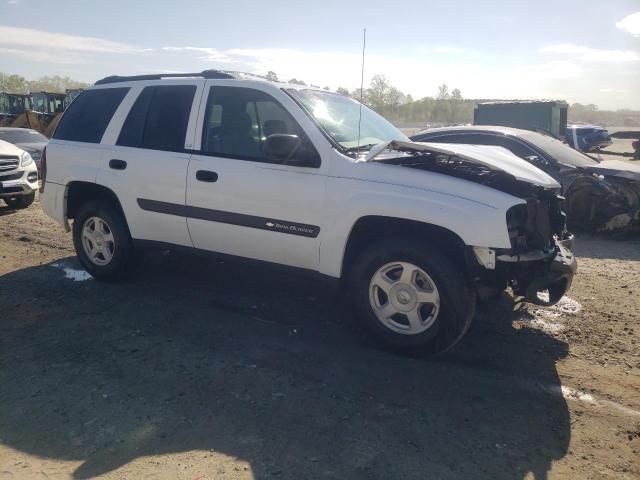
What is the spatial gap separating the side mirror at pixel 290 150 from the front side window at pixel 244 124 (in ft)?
0.04

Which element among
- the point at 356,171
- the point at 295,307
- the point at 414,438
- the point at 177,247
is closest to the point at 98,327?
the point at 177,247

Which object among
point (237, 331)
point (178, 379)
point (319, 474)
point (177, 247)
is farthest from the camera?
point (177, 247)

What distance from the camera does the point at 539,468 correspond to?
2.70m

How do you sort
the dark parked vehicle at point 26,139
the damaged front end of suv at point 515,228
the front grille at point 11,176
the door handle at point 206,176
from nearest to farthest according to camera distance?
the damaged front end of suv at point 515,228 → the door handle at point 206,176 → the front grille at point 11,176 → the dark parked vehicle at point 26,139

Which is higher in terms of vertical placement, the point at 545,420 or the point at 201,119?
the point at 201,119

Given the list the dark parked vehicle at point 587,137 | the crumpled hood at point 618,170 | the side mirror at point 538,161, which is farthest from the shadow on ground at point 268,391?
the dark parked vehicle at point 587,137

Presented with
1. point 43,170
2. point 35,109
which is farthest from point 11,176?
point 35,109

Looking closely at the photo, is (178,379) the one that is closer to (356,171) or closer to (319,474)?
(319,474)

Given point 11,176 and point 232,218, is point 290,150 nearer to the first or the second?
point 232,218

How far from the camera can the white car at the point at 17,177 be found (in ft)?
30.8

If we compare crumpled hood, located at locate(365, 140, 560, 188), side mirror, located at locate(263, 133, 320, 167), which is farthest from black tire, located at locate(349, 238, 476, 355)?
side mirror, located at locate(263, 133, 320, 167)

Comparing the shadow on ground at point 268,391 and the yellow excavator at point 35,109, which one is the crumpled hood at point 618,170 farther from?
the yellow excavator at point 35,109

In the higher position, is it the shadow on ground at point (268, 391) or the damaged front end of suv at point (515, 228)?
the damaged front end of suv at point (515, 228)

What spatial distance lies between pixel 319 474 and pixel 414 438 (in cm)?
62
